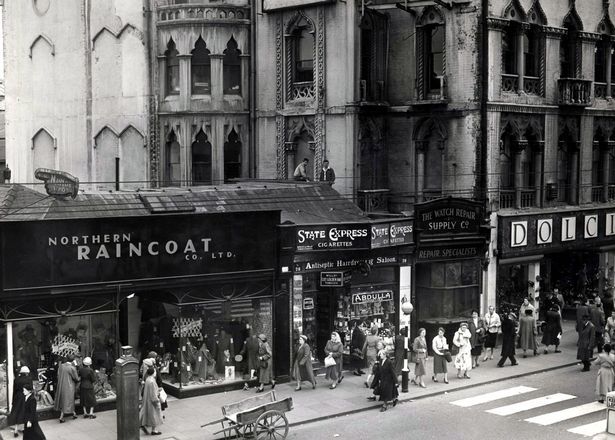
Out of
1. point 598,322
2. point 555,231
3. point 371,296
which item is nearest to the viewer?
point 371,296

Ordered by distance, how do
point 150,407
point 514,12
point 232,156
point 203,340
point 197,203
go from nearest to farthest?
point 150,407 → point 203,340 → point 197,203 → point 514,12 → point 232,156

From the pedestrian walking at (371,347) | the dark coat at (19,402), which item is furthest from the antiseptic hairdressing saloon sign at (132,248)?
the pedestrian walking at (371,347)

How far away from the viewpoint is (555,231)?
1411 inches

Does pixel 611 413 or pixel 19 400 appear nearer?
pixel 611 413

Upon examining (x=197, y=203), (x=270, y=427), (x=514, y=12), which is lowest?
(x=270, y=427)

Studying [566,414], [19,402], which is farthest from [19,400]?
[566,414]

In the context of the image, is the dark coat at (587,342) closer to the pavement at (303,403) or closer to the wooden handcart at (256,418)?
the pavement at (303,403)

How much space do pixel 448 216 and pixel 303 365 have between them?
27.5ft

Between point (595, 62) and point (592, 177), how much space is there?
4787 millimetres

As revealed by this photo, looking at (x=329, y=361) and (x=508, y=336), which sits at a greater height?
(x=508, y=336)

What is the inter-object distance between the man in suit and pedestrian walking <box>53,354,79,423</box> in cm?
1200

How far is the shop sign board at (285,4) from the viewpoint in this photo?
32.5 meters

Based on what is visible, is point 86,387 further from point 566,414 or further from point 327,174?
point 566,414

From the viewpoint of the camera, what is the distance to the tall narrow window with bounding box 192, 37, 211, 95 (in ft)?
112
